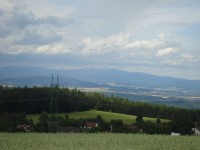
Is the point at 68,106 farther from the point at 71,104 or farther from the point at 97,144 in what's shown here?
the point at 97,144

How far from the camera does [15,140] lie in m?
19.6

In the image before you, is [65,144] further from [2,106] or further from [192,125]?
[2,106]

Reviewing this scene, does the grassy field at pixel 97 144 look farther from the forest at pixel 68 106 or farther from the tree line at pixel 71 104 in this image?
the tree line at pixel 71 104

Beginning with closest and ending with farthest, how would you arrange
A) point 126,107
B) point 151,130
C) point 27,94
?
1. point 151,130
2. point 27,94
3. point 126,107

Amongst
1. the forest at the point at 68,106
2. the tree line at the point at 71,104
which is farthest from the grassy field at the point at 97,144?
the tree line at the point at 71,104

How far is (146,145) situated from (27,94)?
59.1 meters

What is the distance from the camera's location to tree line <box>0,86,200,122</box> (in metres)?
71.4

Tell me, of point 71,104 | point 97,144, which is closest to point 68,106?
point 71,104

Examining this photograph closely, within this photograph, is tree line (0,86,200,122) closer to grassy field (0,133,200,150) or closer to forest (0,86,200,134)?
forest (0,86,200,134)

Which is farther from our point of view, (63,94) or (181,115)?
(63,94)

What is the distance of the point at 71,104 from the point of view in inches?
3260

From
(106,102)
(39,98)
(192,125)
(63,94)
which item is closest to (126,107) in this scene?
(106,102)

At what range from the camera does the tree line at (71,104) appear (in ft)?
234

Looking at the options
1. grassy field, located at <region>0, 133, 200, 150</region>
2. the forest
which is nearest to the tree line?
the forest
